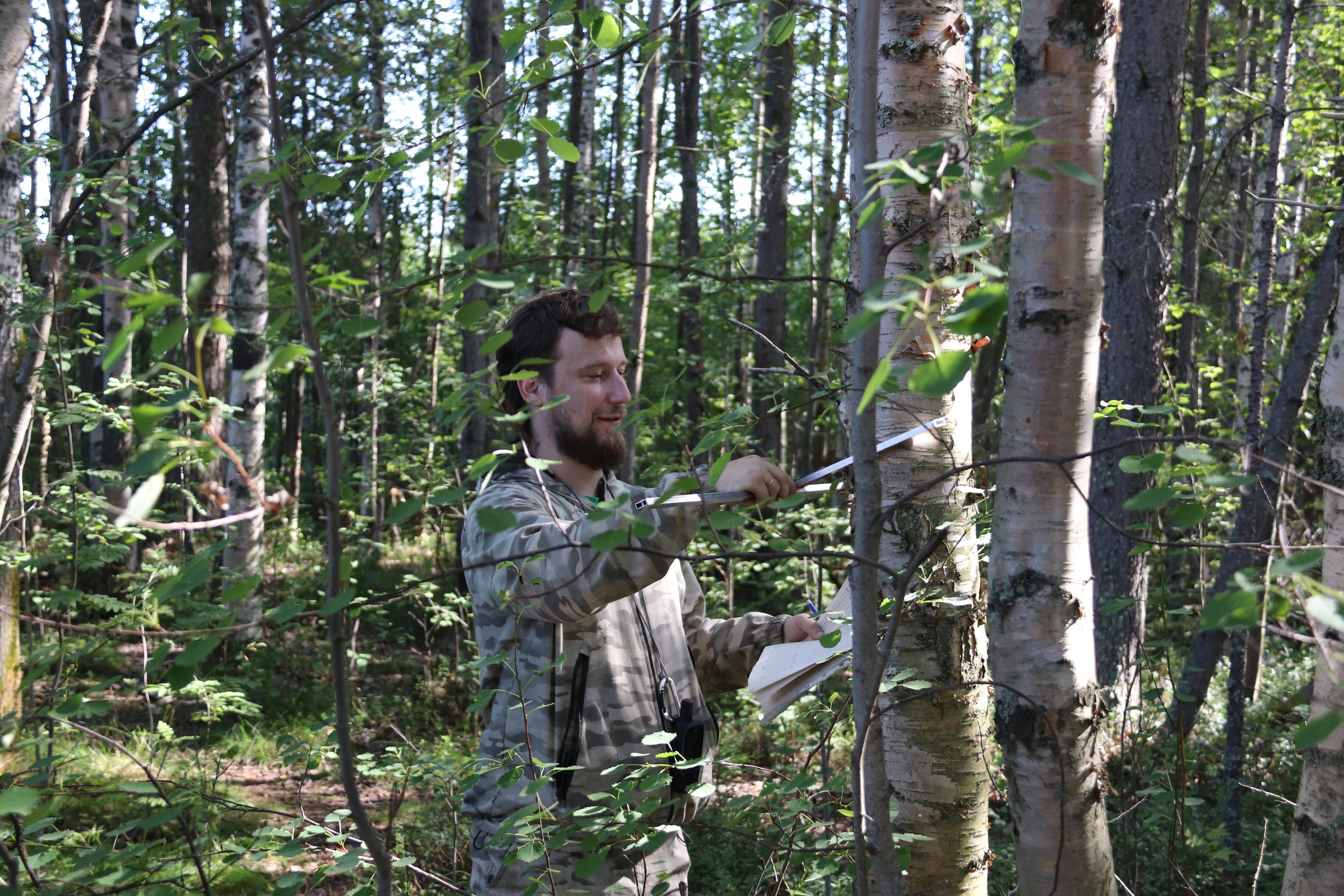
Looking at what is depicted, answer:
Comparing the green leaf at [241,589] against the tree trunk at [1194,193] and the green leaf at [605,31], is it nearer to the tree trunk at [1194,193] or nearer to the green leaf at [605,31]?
the green leaf at [605,31]

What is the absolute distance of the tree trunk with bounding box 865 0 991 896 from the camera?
6.39ft

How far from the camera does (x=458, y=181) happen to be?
1277 centimetres

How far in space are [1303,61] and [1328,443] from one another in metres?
9.65

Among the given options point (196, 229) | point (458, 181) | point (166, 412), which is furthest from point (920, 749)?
point (458, 181)

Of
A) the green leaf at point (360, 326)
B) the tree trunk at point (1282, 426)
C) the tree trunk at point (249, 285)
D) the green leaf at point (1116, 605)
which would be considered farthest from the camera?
the tree trunk at point (249, 285)

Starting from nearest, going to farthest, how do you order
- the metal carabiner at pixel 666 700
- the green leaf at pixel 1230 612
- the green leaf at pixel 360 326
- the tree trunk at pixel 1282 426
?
the green leaf at pixel 1230 612 → the green leaf at pixel 360 326 → the metal carabiner at pixel 666 700 → the tree trunk at pixel 1282 426

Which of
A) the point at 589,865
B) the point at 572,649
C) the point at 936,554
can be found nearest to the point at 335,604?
the point at 589,865

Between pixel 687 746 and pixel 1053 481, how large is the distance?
3.53ft

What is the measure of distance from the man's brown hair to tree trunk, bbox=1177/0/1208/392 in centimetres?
678

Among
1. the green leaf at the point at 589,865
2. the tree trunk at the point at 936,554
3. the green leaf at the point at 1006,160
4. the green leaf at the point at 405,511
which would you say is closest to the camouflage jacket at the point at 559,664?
the green leaf at the point at 589,865

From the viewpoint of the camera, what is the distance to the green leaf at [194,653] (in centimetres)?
103

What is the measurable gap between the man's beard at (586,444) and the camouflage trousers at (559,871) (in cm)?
91

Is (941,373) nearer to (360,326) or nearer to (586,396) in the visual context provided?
(360,326)

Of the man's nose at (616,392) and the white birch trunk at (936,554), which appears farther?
the man's nose at (616,392)
